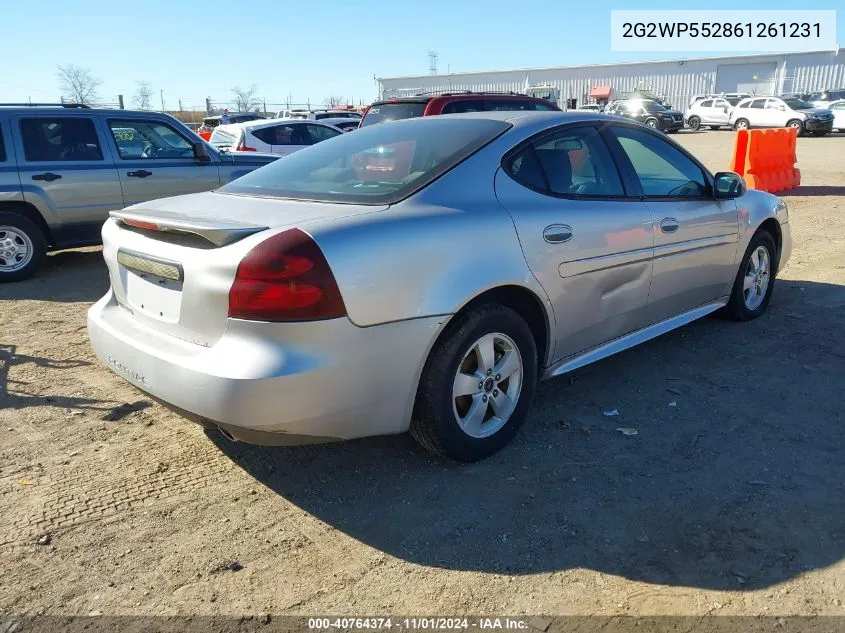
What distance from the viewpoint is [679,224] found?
4.15 m

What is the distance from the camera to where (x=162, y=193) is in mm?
7770

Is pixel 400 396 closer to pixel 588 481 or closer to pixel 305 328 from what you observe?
pixel 305 328

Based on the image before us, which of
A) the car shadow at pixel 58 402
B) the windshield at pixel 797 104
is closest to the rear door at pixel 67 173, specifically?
the car shadow at pixel 58 402

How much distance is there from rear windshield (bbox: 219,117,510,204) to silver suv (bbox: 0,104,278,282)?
4317 mm

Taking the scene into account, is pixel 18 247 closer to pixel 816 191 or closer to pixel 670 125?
pixel 816 191

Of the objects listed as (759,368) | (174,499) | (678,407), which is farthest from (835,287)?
(174,499)

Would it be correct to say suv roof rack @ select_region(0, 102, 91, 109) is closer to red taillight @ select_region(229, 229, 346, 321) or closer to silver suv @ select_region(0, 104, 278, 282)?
silver suv @ select_region(0, 104, 278, 282)

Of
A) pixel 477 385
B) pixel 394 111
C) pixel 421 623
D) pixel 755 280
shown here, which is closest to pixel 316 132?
pixel 394 111

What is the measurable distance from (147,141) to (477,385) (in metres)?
6.15

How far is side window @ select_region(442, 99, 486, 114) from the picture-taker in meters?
9.52

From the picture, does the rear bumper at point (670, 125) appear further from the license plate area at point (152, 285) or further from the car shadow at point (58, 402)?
the license plate area at point (152, 285)

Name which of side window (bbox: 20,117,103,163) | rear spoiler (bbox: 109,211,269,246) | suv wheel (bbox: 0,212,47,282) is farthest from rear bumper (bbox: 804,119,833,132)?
rear spoiler (bbox: 109,211,269,246)

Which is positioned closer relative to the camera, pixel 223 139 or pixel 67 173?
pixel 67 173

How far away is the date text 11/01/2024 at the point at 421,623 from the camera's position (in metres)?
2.26
